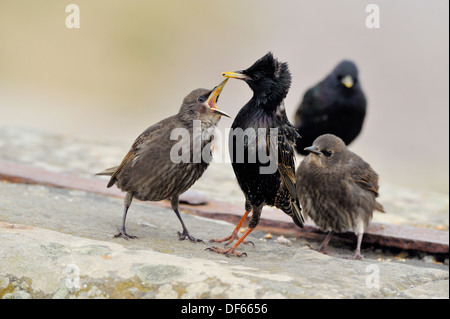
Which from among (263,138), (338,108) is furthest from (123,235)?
(338,108)

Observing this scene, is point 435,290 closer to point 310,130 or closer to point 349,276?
point 349,276

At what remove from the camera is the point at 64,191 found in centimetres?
448

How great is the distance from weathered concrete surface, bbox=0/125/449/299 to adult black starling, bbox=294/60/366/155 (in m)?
2.49

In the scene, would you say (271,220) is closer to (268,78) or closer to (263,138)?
(263,138)

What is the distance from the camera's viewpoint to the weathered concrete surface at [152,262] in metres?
2.51

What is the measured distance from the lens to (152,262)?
2695mm

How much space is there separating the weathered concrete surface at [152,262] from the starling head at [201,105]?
701 millimetres

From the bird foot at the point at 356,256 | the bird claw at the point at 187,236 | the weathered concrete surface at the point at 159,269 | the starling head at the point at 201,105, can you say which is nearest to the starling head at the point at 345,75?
the bird foot at the point at 356,256

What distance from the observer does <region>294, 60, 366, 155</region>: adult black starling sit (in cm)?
673

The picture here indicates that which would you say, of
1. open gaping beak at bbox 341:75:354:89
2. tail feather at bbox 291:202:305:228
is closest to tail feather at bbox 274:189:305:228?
tail feather at bbox 291:202:305:228

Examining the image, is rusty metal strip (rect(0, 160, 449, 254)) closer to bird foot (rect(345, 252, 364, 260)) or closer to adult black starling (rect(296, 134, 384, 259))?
adult black starling (rect(296, 134, 384, 259))

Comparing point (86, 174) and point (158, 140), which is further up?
point (158, 140)

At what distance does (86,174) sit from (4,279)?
288cm
